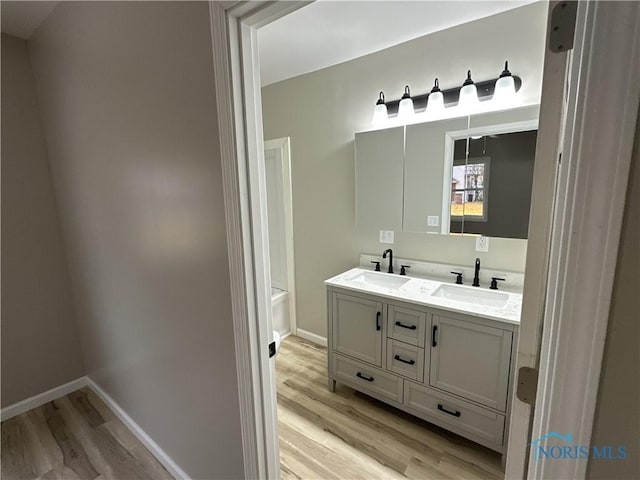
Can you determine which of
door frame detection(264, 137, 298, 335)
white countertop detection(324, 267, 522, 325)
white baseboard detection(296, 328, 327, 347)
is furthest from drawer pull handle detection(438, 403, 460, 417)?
door frame detection(264, 137, 298, 335)

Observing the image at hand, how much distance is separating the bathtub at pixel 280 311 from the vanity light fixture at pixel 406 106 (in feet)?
6.53

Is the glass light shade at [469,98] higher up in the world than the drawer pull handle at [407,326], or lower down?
higher up

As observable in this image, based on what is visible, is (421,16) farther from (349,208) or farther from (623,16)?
(623,16)

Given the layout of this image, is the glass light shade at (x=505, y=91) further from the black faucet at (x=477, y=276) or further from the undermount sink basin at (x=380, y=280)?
the undermount sink basin at (x=380, y=280)

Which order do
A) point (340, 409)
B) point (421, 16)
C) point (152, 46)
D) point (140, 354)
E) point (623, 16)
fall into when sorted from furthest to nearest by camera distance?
1. point (340, 409)
2. point (421, 16)
3. point (140, 354)
4. point (152, 46)
5. point (623, 16)

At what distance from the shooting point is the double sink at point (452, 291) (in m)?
1.83

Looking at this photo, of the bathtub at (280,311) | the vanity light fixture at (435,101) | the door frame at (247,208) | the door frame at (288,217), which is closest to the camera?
the door frame at (247,208)

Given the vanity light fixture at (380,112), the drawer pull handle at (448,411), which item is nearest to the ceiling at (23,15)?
the vanity light fixture at (380,112)

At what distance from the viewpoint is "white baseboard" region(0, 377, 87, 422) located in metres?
2.10

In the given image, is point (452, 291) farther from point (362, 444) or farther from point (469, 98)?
point (469, 98)

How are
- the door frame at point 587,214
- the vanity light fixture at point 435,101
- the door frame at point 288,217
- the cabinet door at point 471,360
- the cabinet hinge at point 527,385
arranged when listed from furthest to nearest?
1. the door frame at point 288,217
2. the vanity light fixture at point 435,101
3. the cabinet door at point 471,360
4. the cabinet hinge at point 527,385
5. the door frame at point 587,214

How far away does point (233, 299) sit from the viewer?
3.47 ft

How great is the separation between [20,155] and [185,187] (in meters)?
1.73

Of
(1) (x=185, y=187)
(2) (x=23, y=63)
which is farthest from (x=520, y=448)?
(2) (x=23, y=63)
